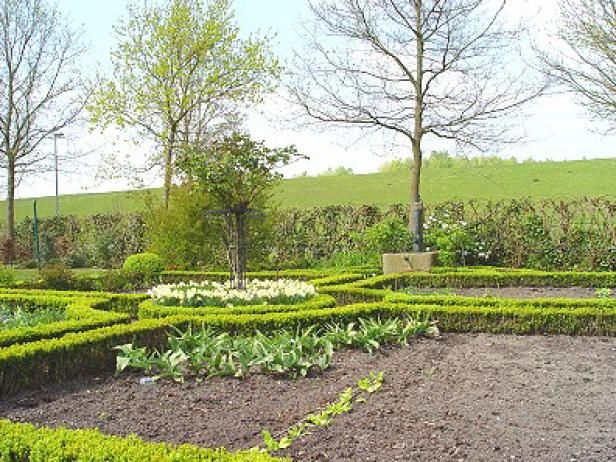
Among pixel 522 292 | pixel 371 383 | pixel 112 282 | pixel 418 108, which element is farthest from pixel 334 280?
pixel 418 108

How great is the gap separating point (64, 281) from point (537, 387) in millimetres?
9513

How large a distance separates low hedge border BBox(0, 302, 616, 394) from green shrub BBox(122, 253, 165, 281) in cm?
724

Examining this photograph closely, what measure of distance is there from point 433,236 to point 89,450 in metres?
14.3

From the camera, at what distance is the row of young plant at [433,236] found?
15.9 meters

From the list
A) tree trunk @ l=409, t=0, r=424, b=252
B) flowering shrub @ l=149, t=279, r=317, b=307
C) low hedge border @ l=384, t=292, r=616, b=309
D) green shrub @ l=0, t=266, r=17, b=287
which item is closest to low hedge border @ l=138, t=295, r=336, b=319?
flowering shrub @ l=149, t=279, r=317, b=307

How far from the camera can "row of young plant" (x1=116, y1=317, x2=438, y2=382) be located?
5.93 metres

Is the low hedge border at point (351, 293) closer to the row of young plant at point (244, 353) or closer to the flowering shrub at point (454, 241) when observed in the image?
the row of young plant at point (244, 353)

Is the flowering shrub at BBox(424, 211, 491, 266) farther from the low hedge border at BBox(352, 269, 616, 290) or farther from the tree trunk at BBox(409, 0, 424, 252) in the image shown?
the low hedge border at BBox(352, 269, 616, 290)

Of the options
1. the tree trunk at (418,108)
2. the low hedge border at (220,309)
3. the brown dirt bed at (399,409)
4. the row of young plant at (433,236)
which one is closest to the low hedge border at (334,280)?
the low hedge border at (220,309)

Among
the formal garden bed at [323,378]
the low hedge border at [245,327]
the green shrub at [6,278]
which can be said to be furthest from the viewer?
the green shrub at [6,278]

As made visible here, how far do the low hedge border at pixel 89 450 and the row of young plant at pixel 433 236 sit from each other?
477 inches

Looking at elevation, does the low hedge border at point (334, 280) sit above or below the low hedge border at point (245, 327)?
above

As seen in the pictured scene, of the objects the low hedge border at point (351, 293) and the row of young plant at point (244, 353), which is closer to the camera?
the row of young plant at point (244, 353)

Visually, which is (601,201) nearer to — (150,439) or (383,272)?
(383,272)
